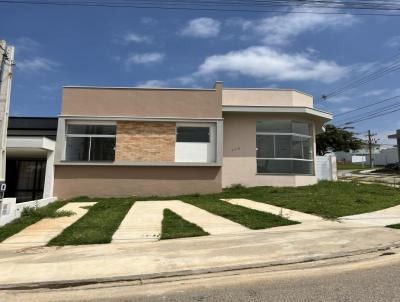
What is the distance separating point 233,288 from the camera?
5246 mm

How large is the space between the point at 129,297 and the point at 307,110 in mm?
17282

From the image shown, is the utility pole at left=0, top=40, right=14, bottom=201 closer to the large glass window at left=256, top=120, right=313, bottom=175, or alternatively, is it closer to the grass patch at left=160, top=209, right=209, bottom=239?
the grass patch at left=160, top=209, right=209, bottom=239

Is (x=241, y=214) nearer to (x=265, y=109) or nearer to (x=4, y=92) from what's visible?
(x=4, y=92)

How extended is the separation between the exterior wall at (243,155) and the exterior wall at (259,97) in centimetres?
77

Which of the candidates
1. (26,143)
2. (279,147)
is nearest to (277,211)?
(279,147)

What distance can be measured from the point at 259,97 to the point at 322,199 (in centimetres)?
794

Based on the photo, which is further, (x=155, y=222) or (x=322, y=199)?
(x=322, y=199)

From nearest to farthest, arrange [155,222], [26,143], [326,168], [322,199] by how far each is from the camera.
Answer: [155,222], [322,199], [26,143], [326,168]

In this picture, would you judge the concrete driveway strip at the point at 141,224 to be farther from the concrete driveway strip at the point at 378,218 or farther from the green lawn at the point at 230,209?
the concrete driveway strip at the point at 378,218

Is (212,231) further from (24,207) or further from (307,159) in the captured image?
(307,159)

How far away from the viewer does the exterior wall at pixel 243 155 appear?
20.3 meters

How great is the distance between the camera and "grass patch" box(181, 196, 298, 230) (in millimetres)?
10398

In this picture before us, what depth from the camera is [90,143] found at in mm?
18547

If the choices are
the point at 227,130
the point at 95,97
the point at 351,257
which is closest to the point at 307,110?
the point at 227,130
